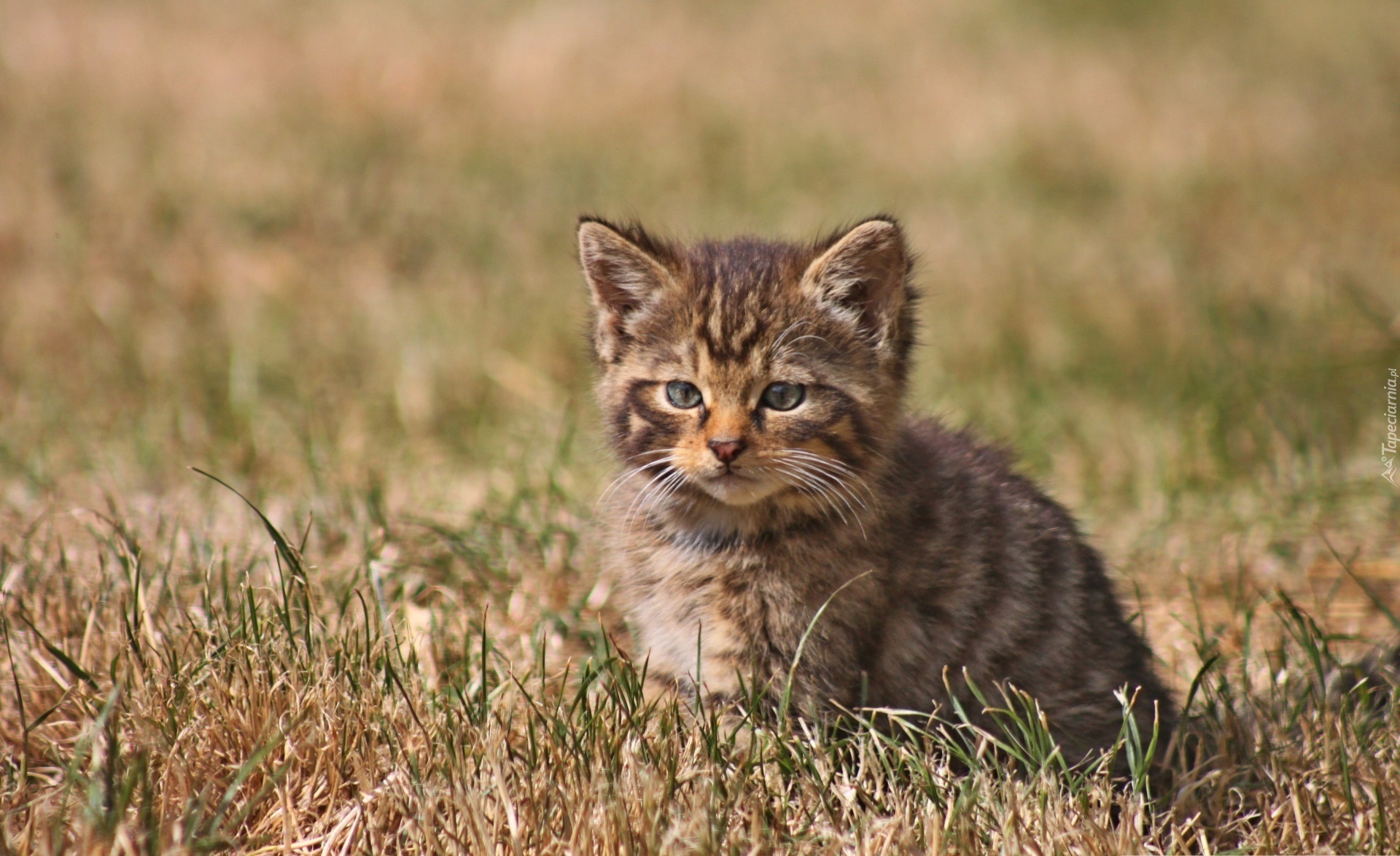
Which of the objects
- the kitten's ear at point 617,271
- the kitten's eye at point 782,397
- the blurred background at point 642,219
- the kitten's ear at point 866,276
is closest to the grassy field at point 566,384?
the blurred background at point 642,219

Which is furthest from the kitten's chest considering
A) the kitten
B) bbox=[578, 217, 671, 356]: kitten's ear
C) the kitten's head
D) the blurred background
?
the blurred background

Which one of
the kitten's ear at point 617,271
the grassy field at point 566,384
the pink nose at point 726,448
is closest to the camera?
the grassy field at point 566,384

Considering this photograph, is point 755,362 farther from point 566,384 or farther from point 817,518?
point 566,384

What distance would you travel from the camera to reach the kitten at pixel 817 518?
326 centimetres

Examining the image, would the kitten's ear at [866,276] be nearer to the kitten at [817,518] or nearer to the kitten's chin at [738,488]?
the kitten at [817,518]

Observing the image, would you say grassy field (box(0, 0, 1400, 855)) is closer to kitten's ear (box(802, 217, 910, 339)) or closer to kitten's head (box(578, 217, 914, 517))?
kitten's head (box(578, 217, 914, 517))

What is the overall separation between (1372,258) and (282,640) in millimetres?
6949

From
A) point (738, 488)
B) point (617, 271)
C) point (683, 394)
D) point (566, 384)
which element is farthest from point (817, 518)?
point (566, 384)

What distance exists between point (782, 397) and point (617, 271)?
23.8 inches

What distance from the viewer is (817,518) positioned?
336cm

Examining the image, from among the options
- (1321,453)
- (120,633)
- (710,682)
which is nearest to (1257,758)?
(710,682)

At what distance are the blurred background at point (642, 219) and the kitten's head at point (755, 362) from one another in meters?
1.23

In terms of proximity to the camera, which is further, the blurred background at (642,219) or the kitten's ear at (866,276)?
the blurred background at (642,219)

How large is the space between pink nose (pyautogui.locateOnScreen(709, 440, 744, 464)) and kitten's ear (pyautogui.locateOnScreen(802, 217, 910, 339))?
501 millimetres
